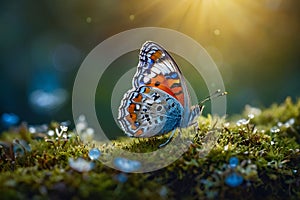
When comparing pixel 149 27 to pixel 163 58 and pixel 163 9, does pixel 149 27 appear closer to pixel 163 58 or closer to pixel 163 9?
pixel 163 9

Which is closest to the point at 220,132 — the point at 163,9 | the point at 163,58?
the point at 163,58

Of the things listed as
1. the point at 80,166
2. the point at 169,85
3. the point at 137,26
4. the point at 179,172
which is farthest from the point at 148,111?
the point at 137,26

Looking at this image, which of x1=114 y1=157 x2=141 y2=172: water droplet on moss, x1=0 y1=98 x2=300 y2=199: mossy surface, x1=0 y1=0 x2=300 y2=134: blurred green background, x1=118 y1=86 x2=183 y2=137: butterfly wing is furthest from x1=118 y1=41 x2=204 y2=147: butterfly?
x1=0 y1=0 x2=300 y2=134: blurred green background

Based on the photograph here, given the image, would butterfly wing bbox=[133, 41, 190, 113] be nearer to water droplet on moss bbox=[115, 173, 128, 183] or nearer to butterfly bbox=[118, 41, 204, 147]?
butterfly bbox=[118, 41, 204, 147]

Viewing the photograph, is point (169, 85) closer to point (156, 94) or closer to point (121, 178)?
point (156, 94)

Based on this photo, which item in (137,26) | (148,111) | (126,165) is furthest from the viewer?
(137,26)

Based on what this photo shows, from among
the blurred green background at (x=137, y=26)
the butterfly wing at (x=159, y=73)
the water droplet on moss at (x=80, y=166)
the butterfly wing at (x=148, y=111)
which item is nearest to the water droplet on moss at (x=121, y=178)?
the water droplet on moss at (x=80, y=166)
